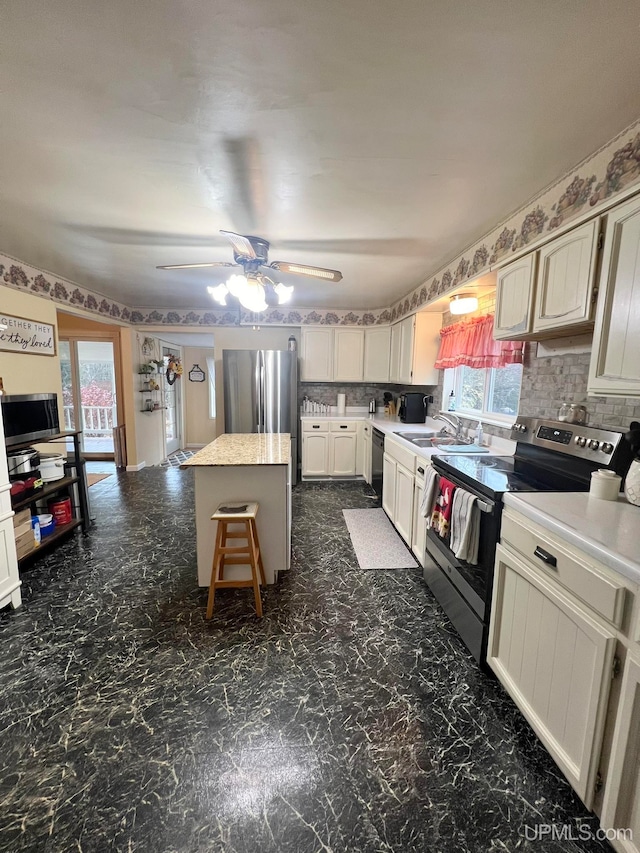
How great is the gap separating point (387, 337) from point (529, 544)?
379 centimetres

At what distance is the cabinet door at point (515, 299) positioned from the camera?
186 centimetres

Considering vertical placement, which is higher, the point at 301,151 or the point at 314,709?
the point at 301,151

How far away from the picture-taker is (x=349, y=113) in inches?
52.9

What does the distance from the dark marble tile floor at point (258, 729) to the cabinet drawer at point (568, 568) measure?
736 mm

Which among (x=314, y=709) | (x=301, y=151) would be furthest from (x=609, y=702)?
(x=301, y=151)

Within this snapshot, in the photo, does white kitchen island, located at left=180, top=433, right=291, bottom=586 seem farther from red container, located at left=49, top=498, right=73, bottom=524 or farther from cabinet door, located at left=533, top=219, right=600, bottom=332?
cabinet door, located at left=533, top=219, right=600, bottom=332

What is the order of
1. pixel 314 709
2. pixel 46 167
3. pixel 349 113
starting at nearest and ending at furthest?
pixel 349 113, pixel 314 709, pixel 46 167

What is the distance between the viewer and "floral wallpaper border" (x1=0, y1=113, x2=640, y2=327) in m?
1.48

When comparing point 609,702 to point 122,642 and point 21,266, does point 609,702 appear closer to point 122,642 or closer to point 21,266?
point 122,642

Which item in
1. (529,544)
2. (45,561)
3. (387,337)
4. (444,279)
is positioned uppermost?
(444,279)

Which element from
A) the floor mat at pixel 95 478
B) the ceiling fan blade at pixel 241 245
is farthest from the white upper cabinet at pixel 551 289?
the floor mat at pixel 95 478

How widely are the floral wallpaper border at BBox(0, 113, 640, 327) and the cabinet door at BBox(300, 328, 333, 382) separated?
0.23 meters

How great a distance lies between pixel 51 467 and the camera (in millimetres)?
2922

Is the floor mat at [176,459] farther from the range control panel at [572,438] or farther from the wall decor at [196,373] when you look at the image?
the range control panel at [572,438]
